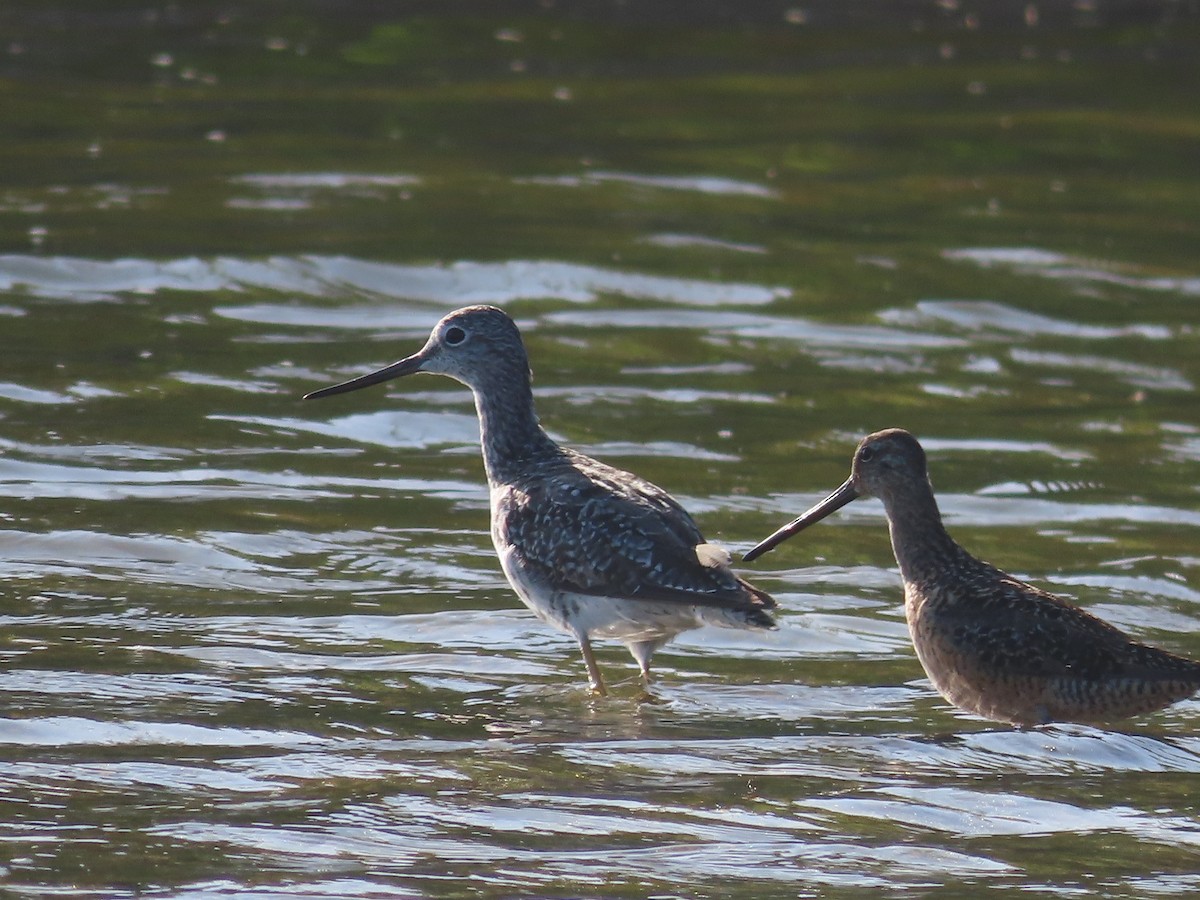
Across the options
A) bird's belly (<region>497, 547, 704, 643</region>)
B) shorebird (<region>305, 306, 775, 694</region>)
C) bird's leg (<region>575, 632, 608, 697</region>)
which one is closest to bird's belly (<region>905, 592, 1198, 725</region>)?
shorebird (<region>305, 306, 775, 694</region>)

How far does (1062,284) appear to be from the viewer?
17.2 metres

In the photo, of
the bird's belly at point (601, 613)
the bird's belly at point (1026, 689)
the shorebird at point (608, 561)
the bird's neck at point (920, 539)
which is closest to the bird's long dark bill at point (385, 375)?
the shorebird at point (608, 561)

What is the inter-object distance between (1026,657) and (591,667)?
1.98m

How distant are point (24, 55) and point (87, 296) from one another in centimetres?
873

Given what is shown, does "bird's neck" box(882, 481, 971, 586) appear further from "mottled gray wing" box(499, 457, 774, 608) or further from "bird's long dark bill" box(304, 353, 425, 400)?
"bird's long dark bill" box(304, 353, 425, 400)

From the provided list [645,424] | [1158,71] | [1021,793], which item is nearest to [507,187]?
[645,424]

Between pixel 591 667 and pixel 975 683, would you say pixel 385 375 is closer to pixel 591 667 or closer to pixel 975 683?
pixel 591 667

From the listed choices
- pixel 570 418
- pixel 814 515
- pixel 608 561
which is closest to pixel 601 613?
pixel 608 561

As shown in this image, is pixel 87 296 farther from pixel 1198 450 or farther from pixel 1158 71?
pixel 1158 71

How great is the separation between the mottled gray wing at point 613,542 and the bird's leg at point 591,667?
0.27 meters

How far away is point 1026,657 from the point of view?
8828mm

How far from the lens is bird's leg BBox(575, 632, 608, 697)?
9.47 metres

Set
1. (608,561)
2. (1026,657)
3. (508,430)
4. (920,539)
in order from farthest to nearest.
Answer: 1. (508,430)
2. (920,539)
3. (608,561)
4. (1026,657)

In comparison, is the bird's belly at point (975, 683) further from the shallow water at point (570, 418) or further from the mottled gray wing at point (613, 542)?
the mottled gray wing at point (613, 542)
